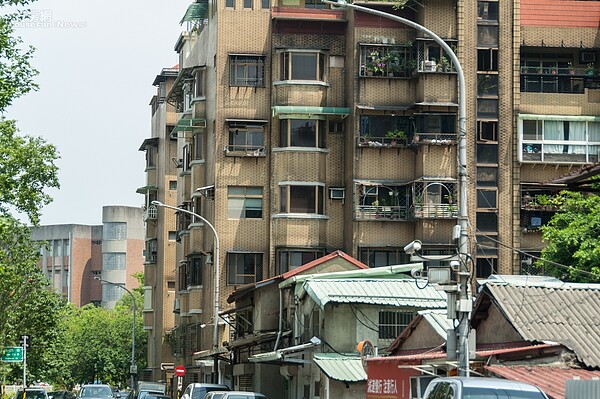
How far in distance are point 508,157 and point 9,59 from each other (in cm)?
2729

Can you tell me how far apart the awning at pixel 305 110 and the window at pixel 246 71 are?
88.7 inches

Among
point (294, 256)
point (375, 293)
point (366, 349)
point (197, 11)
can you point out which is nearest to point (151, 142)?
point (197, 11)

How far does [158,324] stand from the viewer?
297 feet

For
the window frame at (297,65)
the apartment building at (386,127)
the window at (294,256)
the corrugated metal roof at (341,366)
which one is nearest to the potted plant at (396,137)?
the apartment building at (386,127)

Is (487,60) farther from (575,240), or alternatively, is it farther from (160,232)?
(160,232)

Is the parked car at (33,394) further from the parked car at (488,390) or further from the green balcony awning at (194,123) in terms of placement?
the parked car at (488,390)

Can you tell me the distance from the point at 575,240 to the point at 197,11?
91.5ft

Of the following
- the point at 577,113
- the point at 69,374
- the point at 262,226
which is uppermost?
the point at 577,113

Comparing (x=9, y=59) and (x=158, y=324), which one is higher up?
(x=9, y=59)

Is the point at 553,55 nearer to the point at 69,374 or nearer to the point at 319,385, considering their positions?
the point at 319,385

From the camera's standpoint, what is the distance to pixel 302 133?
60.1 metres

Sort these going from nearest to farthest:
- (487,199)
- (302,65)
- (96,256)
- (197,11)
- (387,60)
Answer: (387,60)
(487,199)
(302,65)
(197,11)
(96,256)

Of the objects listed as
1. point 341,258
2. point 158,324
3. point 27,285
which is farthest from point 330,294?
point 158,324

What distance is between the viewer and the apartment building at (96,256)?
539ft
